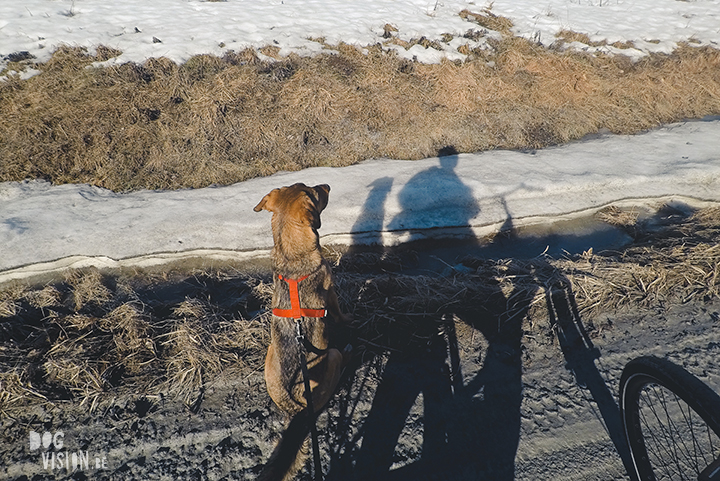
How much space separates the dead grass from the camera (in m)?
3.73

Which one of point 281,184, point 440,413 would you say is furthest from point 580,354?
point 281,184

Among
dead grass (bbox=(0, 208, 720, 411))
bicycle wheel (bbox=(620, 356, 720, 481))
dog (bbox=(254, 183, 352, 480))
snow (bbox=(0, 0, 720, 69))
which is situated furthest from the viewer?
snow (bbox=(0, 0, 720, 69))

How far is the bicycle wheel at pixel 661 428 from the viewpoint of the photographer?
8.93 ft

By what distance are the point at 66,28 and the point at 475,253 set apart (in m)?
11.5

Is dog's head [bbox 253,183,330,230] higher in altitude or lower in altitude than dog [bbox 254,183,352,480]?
higher

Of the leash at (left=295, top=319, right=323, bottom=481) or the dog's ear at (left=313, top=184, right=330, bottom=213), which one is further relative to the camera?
the dog's ear at (left=313, top=184, right=330, bottom=213)

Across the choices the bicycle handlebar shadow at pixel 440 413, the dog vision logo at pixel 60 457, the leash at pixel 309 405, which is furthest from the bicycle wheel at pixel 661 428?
the dog vision logo at pixel 60 457

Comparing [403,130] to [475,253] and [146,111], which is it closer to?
[475,253]

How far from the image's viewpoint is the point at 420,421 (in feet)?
11.5

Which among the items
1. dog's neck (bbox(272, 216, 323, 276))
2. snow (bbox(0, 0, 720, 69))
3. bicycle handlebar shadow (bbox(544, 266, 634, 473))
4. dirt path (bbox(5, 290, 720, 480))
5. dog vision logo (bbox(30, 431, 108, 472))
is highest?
snow (bbox(0, 0, 720, 69))

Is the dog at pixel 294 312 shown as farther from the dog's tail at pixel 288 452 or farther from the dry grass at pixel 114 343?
the dry grass at pixel 114 343

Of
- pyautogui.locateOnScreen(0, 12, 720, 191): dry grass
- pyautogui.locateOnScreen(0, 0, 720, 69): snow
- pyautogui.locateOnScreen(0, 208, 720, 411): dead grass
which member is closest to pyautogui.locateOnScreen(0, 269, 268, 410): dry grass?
pyautogui.locateOnScreen(0, 208, 720, 411): dead grass

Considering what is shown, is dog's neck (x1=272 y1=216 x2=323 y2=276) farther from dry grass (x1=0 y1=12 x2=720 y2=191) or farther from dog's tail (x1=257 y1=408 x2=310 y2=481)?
dry grass (x1=0 y1=12 x2=720 y2=191)

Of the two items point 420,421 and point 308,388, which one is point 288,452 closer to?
point 308,388
